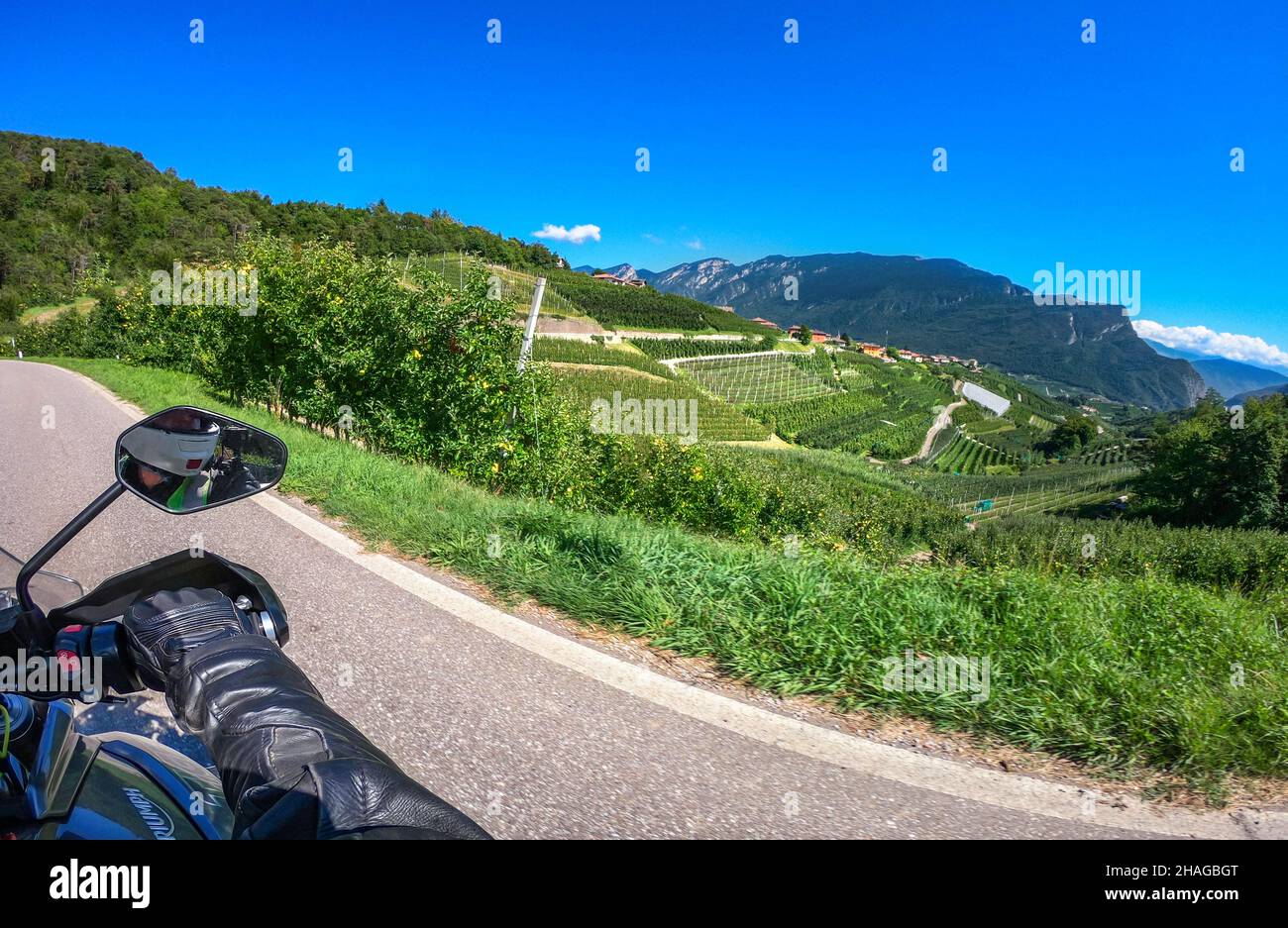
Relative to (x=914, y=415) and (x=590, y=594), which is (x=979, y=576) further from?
(x=914, y=415)

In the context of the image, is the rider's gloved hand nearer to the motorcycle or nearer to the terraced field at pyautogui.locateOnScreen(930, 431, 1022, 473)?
the motorcycle

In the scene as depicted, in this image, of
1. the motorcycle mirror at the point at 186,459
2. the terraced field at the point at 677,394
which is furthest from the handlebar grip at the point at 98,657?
the terraced field at the point at 677,394

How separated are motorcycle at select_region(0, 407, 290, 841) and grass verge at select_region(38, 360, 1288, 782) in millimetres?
2262

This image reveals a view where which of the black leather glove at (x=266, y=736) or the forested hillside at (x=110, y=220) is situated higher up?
the forested hillside at (x=110, y=220)

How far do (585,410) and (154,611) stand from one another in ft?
32.6

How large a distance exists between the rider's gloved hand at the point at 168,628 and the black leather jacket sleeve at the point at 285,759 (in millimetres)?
55

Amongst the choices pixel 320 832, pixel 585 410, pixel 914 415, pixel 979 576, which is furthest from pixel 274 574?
pixel 914 415

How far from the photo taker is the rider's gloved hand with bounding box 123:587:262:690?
1.42 m

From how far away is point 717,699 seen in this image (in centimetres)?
288

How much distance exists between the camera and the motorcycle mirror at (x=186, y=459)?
1.54 metres

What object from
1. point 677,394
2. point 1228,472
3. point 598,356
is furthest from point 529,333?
point 598,356

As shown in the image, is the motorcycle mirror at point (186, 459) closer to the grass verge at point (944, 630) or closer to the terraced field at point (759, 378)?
the grass verge at point (944, 630)

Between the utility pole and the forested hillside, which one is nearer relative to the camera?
the utility pole

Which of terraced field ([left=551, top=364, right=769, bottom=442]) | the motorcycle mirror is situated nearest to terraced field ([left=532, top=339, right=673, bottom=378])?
terraced field ([left=551, top=364, right=769, bottom=442])
